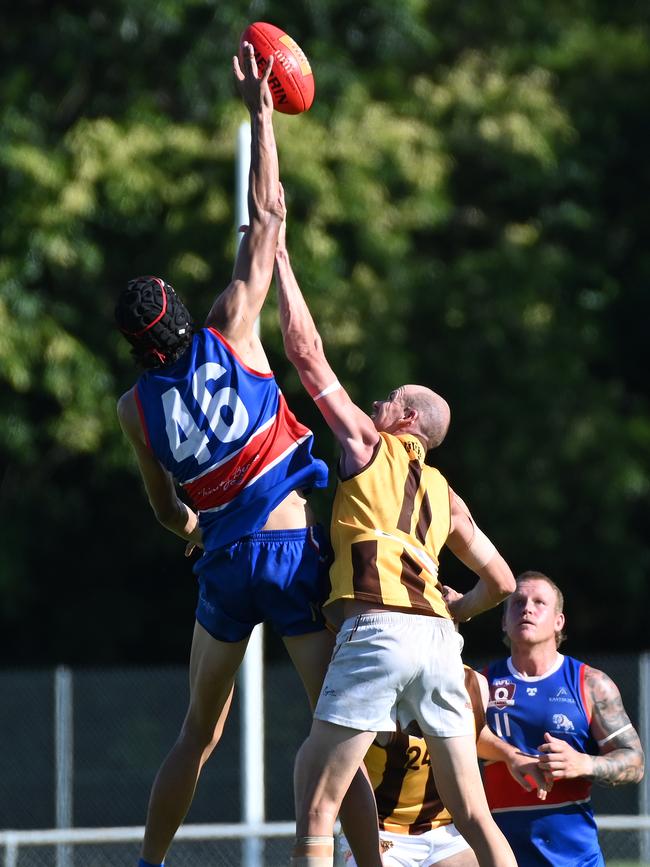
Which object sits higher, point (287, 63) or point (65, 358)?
point (65, 358)

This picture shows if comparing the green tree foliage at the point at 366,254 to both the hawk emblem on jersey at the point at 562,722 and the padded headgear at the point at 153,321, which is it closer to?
the hawk emblem on jersey at the point at 562,722

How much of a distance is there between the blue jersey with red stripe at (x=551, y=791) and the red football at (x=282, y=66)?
8.25 ft

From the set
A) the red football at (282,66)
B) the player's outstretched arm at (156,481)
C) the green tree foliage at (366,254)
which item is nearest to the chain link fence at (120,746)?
the green tree foliage at (366,254)

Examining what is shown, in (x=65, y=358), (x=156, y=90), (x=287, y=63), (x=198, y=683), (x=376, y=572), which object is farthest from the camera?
(x=156, y=90)

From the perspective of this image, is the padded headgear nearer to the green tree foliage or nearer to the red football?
the red football

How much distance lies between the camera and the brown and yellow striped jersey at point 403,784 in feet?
19.2

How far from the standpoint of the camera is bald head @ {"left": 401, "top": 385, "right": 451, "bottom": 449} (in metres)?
5.39

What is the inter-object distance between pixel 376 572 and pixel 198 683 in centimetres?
84

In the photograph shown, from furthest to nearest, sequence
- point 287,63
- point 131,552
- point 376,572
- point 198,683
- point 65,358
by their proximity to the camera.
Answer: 1. point 131,552
2. point 65,358
3. point 287,63
4. point 198,683
5. point 376,572

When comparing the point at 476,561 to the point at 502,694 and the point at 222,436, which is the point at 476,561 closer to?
the point at 502,694

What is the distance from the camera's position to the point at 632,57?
708 inches

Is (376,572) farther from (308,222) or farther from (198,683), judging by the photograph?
(308,222)

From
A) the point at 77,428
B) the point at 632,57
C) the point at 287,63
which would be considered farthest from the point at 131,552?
the point at 287,63

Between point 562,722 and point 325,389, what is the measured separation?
1.92m
